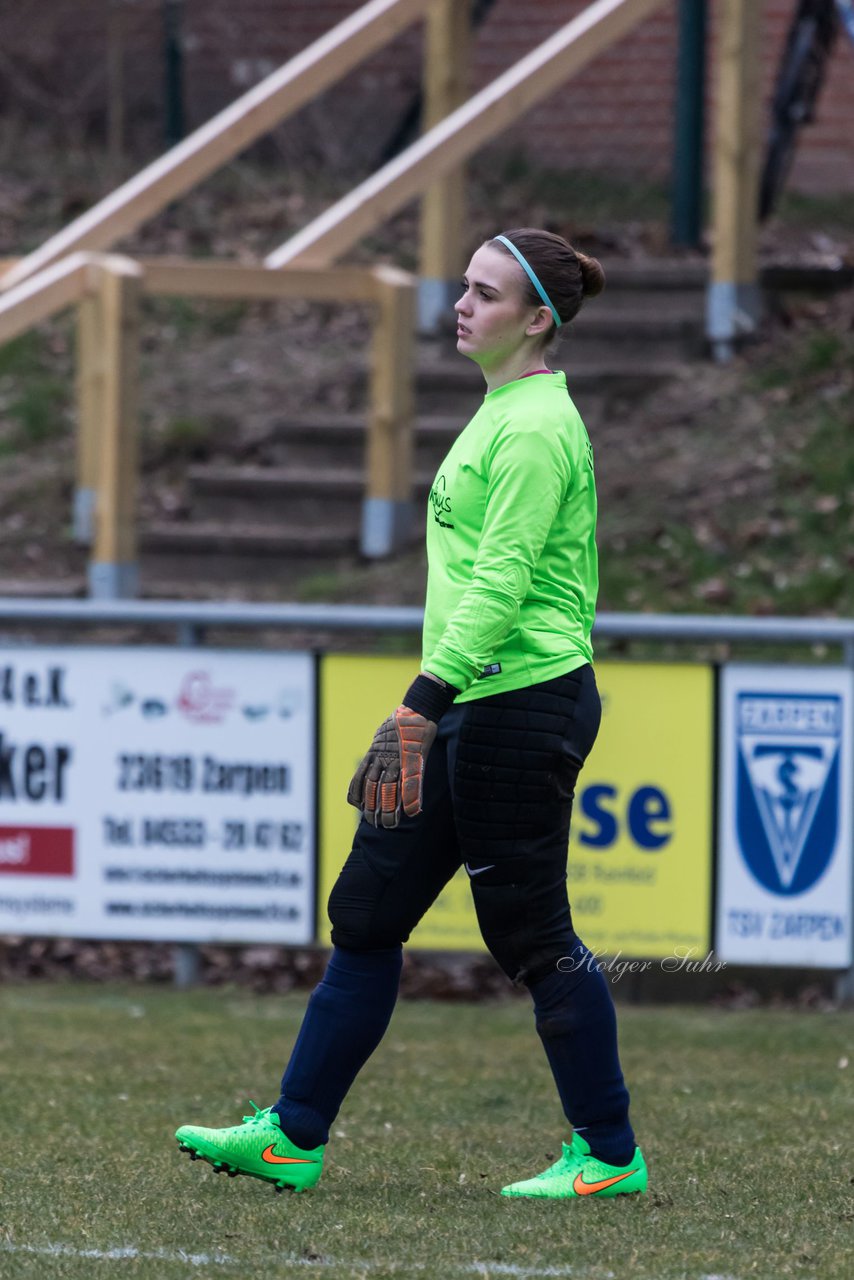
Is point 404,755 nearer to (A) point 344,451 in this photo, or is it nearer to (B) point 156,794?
(B) point 156,794

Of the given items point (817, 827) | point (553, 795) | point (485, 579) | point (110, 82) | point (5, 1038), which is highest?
point (110, 82)

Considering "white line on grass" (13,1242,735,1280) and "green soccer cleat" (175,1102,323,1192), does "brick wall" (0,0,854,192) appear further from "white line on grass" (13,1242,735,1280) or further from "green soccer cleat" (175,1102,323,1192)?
"white line on grass" (13,1242,735,1280)

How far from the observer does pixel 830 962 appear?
23.7 ft

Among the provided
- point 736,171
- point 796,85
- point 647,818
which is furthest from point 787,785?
point 796,85

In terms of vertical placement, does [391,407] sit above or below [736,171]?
below

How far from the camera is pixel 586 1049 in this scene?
431cm

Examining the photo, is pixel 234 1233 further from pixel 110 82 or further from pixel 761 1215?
pixel 110 82

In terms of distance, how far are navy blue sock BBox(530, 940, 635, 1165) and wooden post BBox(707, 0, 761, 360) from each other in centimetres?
803

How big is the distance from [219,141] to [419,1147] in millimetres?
7316

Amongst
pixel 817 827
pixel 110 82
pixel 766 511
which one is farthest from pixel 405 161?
pixel 110 82

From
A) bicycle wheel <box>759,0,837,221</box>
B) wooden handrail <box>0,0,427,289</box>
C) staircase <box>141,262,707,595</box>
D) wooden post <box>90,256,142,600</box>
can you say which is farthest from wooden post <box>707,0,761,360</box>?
wooden post <box>90,256,142,600</box>

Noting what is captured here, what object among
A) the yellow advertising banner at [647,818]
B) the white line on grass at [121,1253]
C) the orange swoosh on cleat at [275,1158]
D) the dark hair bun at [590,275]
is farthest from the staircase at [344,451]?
the white line on grass at [121,1253]

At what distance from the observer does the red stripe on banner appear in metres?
7.58

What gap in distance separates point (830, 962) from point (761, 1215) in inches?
119
